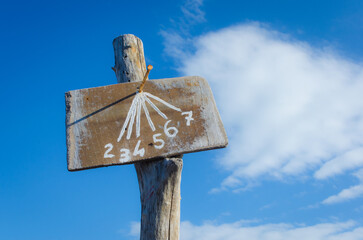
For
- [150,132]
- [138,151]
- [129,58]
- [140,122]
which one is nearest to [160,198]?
[138,151]

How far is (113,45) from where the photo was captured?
379 cm

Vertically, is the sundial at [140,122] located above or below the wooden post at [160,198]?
above

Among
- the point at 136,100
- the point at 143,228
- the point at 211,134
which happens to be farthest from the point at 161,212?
Result: the point at 136,100

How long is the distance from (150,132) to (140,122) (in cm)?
12

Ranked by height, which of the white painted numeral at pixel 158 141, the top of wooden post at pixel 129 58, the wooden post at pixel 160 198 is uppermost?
the top of wooden post at pixel 129 58

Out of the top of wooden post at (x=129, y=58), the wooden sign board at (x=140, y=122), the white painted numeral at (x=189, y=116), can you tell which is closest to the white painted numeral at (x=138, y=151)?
the wooden sign board at (x=140, y=122)

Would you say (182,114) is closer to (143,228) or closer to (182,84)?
(182,84)

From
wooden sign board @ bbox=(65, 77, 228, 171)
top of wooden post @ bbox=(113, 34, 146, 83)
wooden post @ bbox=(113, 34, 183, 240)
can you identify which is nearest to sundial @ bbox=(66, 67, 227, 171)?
wooden sign board @ bbox=(65, 77, 228, 171)

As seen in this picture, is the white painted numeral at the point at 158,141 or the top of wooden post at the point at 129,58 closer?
the white painted numeral at the point at 158,141

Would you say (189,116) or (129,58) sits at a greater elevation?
(129,58)

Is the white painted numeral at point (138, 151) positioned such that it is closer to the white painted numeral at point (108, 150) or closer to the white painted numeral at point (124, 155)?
the white painted numeral at point (124, 155)

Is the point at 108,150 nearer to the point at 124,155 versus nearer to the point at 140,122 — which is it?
the point at 124,155

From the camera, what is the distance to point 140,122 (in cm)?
300

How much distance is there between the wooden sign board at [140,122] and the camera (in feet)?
9.37
